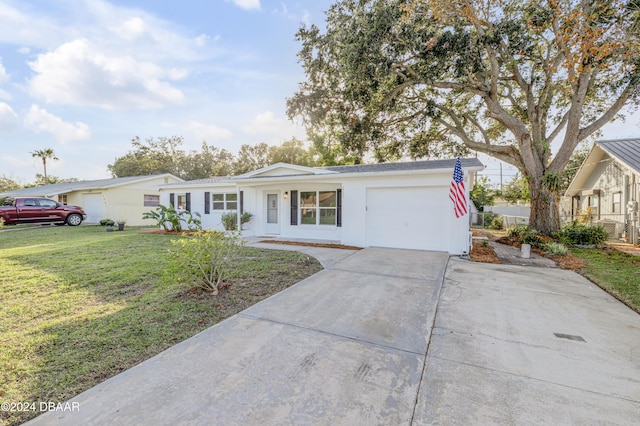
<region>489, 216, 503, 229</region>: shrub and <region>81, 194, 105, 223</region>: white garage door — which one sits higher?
<region>81, 194, 105, 223</region>: white garage door

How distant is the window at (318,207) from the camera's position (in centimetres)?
1059

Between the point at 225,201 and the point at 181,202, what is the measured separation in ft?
10.8

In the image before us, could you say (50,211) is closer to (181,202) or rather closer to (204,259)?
(181,202)

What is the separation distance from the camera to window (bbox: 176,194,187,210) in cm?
1489

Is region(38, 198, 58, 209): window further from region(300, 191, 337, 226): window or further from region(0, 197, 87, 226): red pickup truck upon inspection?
region(300, 191, 337, 226): window

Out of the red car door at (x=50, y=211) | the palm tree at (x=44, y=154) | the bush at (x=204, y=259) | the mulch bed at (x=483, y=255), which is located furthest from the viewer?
the palm tree at (x=44, y=154)

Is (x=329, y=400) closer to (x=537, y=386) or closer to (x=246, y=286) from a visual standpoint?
(x=537, y=386)

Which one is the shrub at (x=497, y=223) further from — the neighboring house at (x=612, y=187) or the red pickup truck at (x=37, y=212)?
the red pickup truck at (x=37, y=212)

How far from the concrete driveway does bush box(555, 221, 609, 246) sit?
733 centimetres

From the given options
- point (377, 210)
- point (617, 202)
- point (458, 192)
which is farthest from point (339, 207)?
point (617, 202)

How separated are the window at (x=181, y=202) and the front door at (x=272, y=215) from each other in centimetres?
559

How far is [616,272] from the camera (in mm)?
6324

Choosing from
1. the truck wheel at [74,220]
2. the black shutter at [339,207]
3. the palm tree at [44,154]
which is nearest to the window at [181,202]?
the truck wheel at [74,220]

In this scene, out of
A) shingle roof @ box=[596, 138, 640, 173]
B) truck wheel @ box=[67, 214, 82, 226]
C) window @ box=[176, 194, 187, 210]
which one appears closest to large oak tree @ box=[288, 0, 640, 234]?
shingle roof @ box=[596, 138, 640, 173]
